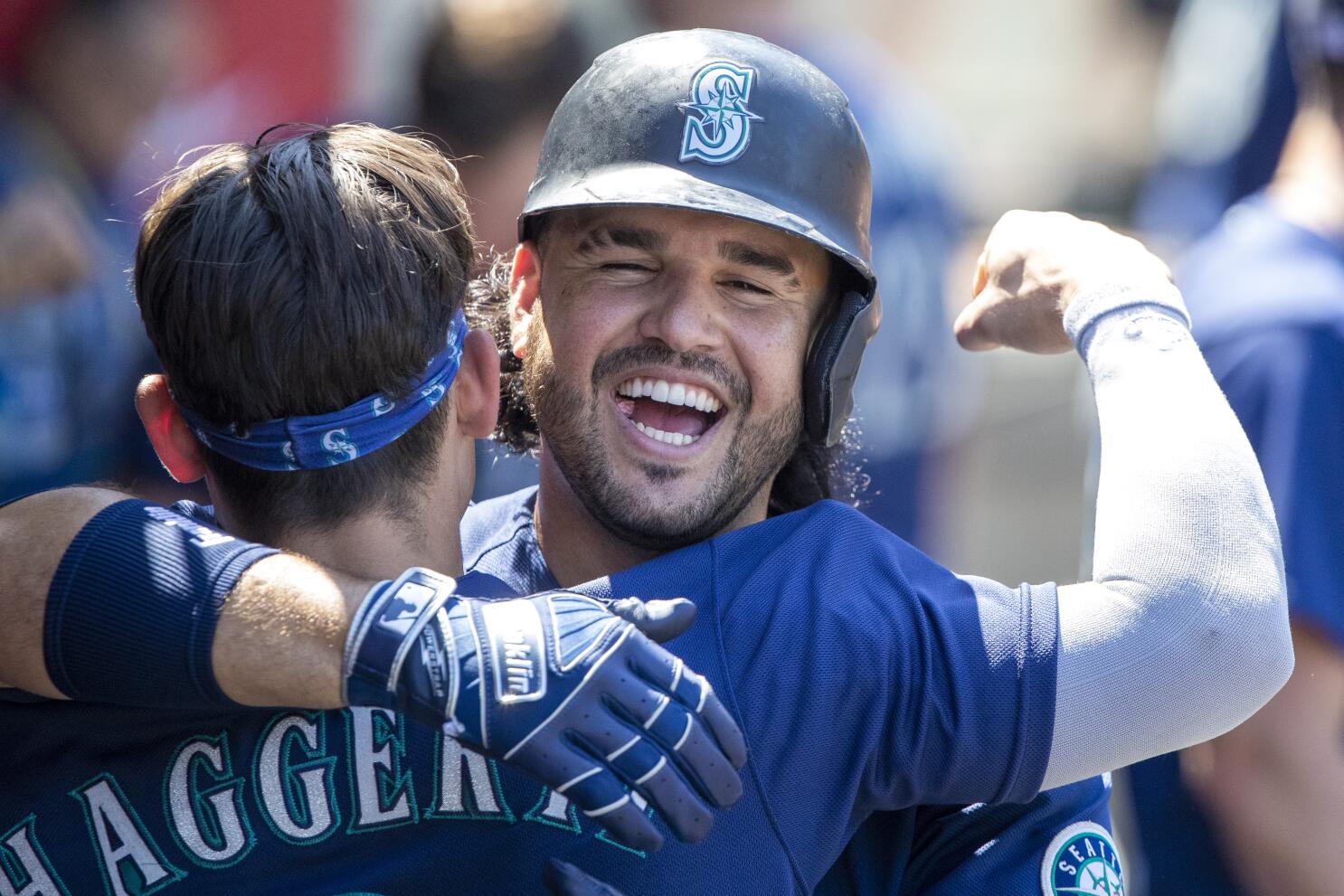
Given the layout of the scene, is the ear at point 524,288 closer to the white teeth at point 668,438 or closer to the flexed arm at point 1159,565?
the white teeth at point 668,438

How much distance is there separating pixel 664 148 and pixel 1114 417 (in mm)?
857

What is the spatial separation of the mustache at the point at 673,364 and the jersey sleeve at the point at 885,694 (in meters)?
0.61

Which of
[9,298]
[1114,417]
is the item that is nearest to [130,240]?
[9,298]

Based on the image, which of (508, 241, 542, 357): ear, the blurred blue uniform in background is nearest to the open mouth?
(508, 241, 542, 357): ear

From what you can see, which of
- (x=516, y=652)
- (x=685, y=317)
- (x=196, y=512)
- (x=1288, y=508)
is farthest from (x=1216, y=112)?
(x=516, y=652)

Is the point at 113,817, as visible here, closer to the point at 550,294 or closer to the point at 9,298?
the point at 550,294

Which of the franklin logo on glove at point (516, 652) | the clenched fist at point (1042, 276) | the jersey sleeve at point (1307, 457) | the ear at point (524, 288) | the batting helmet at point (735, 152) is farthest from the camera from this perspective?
the jersey sleeve at point (1307, 457)

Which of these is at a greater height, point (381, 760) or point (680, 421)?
point (680, 421)

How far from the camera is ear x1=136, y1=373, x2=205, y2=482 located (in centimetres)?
208

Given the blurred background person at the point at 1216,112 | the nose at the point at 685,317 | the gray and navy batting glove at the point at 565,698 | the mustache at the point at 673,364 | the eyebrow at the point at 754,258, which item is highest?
the blurred background person at the point at 1216,112

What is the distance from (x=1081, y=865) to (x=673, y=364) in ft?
3.30

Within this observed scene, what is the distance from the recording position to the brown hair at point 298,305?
195cm

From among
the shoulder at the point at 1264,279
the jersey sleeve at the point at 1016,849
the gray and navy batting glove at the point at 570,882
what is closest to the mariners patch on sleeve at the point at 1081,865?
the jersey sleeve at the point at 1016,849

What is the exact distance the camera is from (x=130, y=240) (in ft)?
15.4
